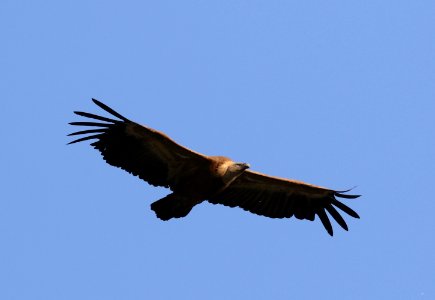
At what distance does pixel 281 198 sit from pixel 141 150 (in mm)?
2692

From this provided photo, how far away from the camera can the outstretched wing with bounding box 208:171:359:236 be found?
15.3 metres

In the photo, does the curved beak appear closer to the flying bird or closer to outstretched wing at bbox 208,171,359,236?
the flying bird

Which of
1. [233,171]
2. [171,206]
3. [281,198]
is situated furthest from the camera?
[281,198]

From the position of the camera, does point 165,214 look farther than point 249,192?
No

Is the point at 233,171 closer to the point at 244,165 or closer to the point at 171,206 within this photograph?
the point at 244,165

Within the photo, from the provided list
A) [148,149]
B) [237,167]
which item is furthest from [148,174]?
[237,167]

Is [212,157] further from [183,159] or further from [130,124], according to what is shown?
[130,124]

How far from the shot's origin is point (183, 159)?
1436 cm

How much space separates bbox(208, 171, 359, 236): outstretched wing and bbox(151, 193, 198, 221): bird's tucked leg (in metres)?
0.83

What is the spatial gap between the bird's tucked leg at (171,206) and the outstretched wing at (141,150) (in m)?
0.27

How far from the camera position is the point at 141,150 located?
14.4 meters

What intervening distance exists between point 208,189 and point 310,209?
7.69 ft

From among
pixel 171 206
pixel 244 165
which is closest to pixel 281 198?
pixel 244 165

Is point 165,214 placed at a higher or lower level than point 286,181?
lower
